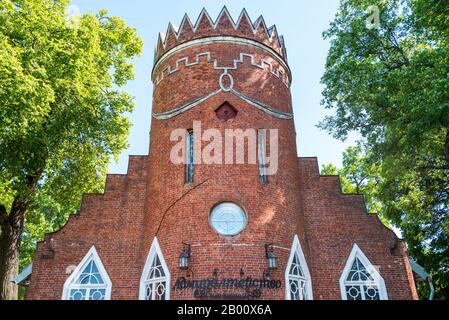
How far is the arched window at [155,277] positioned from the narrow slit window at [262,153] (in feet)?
13.1

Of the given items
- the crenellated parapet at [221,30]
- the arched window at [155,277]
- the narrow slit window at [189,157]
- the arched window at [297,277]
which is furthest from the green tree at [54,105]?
the arched window at [297,277]

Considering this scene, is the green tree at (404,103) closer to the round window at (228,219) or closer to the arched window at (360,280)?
the arched window at (360,280)

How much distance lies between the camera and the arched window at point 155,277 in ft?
39.7

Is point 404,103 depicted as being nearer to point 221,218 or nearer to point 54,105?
point 221,218

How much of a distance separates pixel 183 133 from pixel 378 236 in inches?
291

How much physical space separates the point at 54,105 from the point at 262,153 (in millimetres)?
8375

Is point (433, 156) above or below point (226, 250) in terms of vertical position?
above

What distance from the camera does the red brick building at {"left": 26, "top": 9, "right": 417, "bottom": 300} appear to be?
1205cm

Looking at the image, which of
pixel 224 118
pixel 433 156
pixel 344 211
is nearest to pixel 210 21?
pixel 224 118

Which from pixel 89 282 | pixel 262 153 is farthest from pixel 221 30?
pixel 89 282

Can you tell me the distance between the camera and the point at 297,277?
41.0 ft
